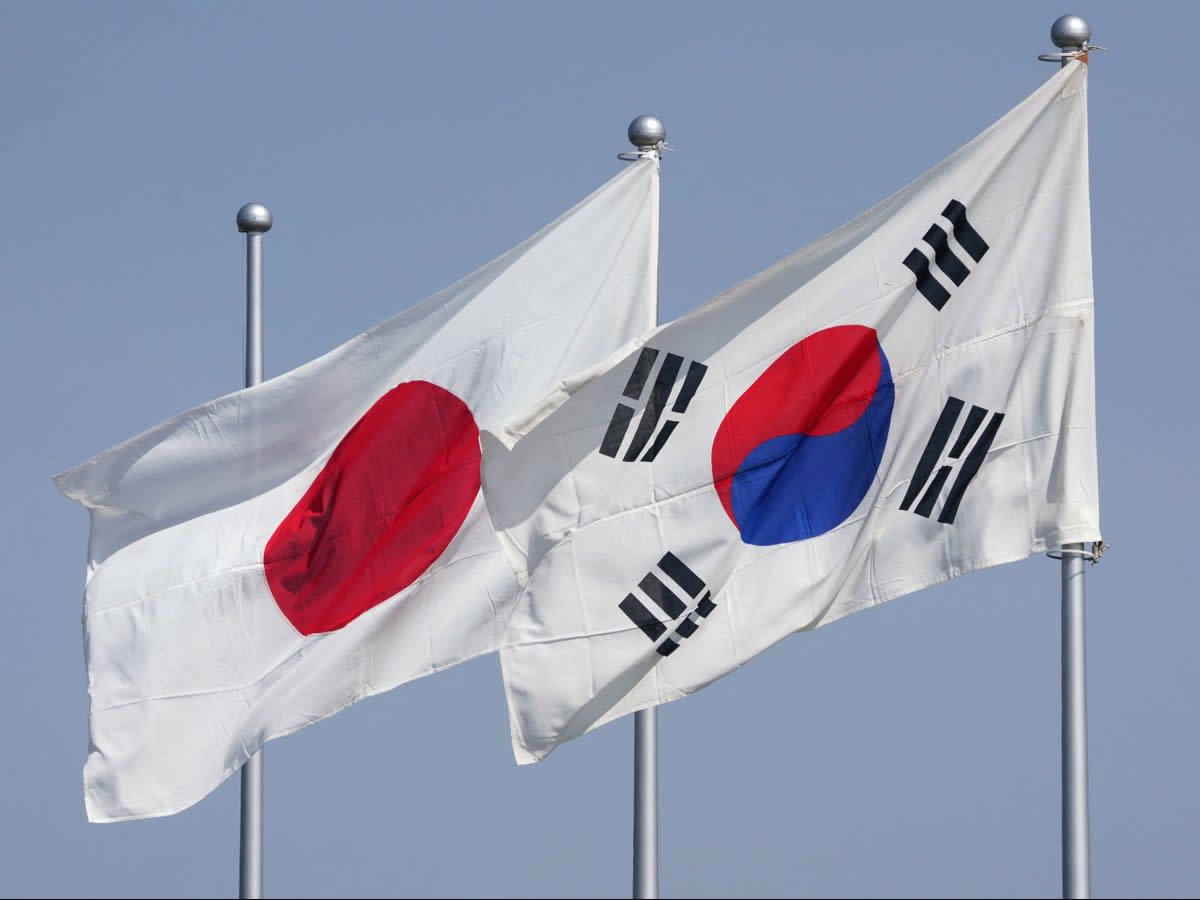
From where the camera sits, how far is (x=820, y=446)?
1404 cm

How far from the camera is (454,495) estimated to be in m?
16.1

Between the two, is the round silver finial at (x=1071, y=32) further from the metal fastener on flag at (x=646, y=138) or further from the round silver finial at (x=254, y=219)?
the round silver finial at (x=254, y=219)

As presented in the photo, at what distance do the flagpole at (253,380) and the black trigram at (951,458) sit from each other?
20.3 ft

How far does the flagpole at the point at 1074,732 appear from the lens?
12.4 meters

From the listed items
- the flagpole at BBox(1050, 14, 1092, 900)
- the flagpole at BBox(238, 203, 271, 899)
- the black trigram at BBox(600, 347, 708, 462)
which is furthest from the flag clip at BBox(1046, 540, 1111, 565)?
the flagpole at BBox(238, 203, 271, 899)

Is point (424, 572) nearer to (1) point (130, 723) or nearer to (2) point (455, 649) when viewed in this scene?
(2) point (455, 649)

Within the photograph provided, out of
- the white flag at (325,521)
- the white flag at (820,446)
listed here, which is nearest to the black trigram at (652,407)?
the white flag at (820,446)

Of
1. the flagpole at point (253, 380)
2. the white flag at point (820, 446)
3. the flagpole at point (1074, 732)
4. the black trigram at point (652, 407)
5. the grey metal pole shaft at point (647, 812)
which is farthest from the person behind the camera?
the flagpole at point (253, 380)

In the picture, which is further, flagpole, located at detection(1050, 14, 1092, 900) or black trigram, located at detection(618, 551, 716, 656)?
black trigram, located at detection(618, 551, 716, 656)

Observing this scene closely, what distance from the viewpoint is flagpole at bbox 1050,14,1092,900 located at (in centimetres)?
1241

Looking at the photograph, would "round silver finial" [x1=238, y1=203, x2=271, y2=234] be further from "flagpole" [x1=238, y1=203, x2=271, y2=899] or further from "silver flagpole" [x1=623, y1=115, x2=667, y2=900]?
"silver flagpole" [x1=623, y1=115, x2=667, y2=900]

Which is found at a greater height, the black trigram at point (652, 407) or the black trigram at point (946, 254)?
the black trigram at point (946, 254)

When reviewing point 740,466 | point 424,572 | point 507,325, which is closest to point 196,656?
point 424,572

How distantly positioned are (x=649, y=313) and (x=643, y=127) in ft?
3.99
